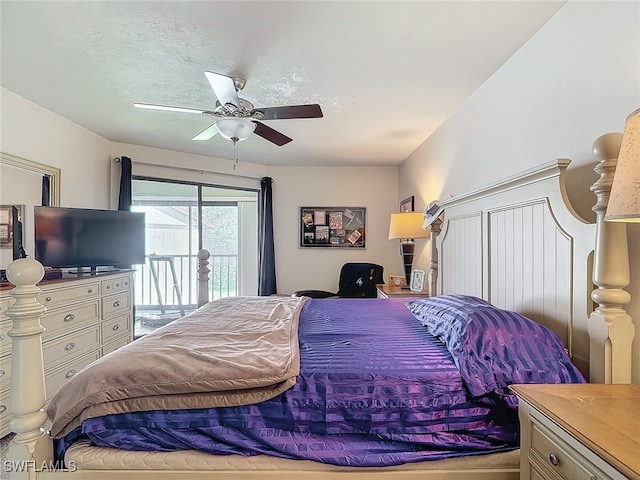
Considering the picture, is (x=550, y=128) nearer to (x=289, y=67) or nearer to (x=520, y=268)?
(x=520, y=268)

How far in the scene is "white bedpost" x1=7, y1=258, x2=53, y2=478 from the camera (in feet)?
3.72

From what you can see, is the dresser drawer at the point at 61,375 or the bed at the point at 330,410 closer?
the bed at the point at 330,410

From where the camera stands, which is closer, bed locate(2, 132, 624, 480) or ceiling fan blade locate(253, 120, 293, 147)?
bed locate(2, 132, 624, 480)

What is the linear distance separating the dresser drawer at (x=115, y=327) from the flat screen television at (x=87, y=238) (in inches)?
21.3

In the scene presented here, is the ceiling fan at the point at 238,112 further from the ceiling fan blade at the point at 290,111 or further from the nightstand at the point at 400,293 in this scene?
the nightstand at the point at 400,293

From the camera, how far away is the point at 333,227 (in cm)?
507

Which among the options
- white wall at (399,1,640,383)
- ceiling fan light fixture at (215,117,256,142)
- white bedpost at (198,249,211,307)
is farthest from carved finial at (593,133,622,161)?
white bedpost at (198,249,211,307)

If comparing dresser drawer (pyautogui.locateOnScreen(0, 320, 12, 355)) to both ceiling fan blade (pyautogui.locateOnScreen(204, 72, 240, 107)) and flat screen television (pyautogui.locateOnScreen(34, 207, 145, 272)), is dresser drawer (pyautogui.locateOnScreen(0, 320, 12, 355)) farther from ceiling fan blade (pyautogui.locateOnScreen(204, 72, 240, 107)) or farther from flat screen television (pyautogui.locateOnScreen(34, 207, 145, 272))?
ceiling fan blade (pyautogui.locateOnScreen(204, 72, 240, 107))

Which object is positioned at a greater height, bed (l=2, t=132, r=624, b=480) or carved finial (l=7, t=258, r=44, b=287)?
carved finial (l=7, t=258, r=44, b=287)

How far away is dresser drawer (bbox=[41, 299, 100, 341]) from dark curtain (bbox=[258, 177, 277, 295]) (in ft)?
7.16

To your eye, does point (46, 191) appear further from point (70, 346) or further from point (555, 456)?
point (555, 456)

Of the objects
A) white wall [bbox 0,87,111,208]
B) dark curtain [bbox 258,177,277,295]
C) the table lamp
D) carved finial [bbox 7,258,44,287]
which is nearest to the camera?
carved finial [bbox 7,258,44,287]

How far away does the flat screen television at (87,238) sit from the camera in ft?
9.39

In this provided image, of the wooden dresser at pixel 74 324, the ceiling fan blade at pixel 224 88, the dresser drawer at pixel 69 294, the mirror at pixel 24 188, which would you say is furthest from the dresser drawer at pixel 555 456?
the mirror at pixel 24 188
